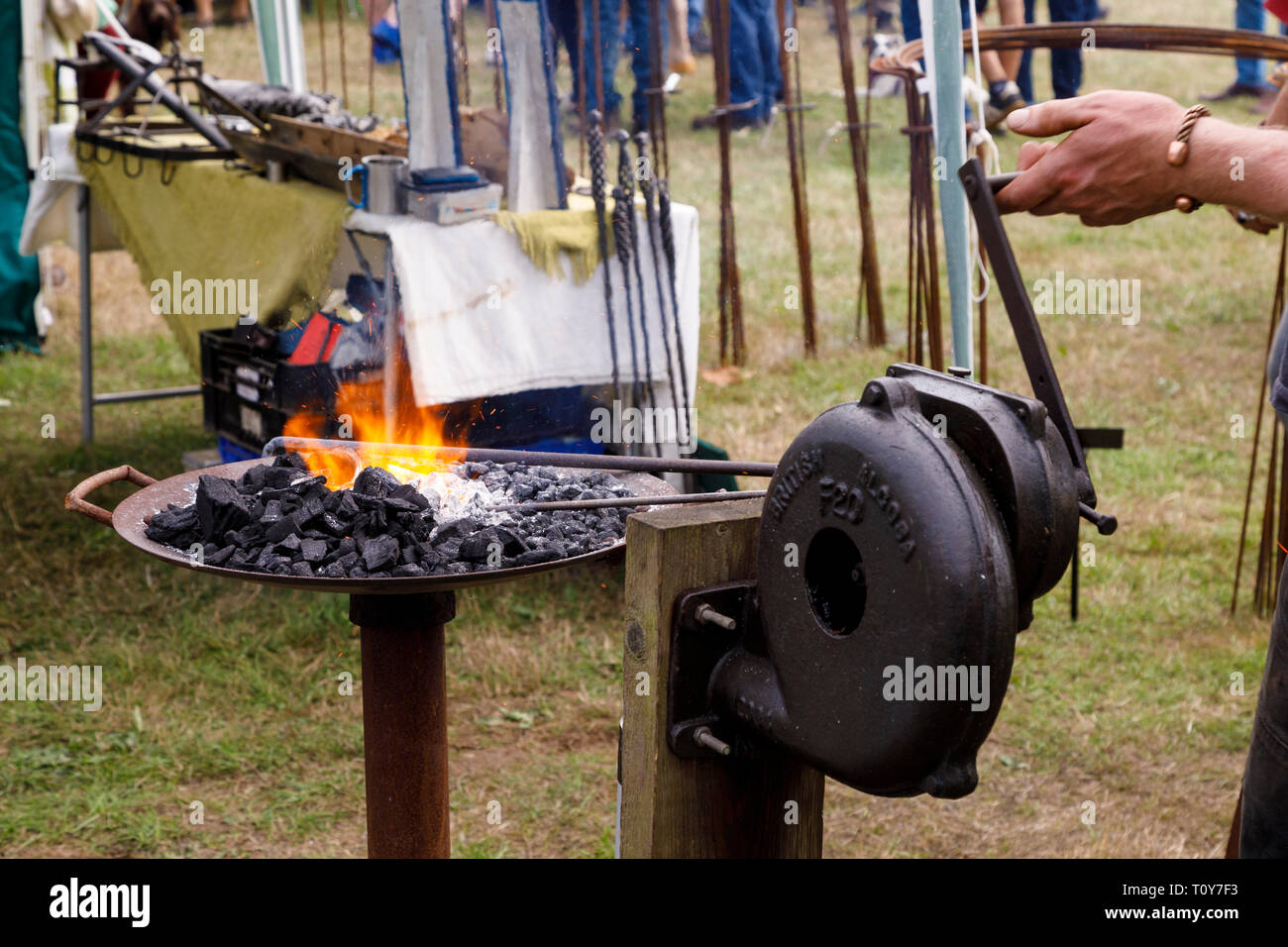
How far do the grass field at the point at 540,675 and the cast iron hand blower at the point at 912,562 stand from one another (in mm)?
1804

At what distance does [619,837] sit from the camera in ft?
5.85

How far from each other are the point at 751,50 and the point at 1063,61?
2893 mm

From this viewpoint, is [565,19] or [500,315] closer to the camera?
[500,315]

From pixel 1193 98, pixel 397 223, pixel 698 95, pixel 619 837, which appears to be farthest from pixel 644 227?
pixel 1193 98

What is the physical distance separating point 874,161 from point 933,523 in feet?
32.9


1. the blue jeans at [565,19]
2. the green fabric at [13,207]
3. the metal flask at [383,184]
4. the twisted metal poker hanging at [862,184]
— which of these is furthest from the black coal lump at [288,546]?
the blue jeans at [565,19]

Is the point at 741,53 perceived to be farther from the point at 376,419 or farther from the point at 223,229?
the point at 376,419

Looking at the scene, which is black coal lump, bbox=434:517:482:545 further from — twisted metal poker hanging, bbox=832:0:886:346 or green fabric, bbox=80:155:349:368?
twisted metal poker hanging, bbox=832:0:886:346

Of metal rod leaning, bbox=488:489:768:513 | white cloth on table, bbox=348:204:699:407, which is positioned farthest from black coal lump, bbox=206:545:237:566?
white cloth on table, bbox=348:204:699:407

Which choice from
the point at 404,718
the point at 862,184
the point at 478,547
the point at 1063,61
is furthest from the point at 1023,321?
the point at 1063,61

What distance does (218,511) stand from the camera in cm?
203

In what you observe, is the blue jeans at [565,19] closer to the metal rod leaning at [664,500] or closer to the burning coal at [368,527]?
the burning coal at [368,527]

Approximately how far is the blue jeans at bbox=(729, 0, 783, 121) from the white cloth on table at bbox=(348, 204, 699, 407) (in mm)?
7099
